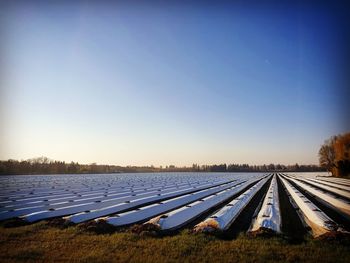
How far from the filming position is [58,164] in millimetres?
81062

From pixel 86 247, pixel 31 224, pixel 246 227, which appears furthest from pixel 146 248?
pixel 31 224

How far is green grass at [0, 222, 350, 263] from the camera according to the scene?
5.55 metres

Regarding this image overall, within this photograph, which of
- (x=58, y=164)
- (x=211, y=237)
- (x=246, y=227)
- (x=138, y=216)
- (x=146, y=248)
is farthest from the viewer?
(x=58, y=164)

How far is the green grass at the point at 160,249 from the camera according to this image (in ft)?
18.2

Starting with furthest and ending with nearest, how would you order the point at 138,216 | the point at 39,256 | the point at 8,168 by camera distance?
the point at 8,168 < the point at 138,216 < the point at 39,256

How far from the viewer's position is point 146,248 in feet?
20.3

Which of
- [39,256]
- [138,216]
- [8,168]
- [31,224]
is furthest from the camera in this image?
[8,168]

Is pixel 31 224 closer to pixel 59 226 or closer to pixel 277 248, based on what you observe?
→ pixel 59 226

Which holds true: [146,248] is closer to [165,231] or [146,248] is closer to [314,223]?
[165,231]

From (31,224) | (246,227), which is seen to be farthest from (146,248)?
(31,224)

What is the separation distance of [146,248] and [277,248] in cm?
286

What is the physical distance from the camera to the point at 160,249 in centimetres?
610

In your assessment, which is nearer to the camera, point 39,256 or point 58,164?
point 39,256

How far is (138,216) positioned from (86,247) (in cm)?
345
